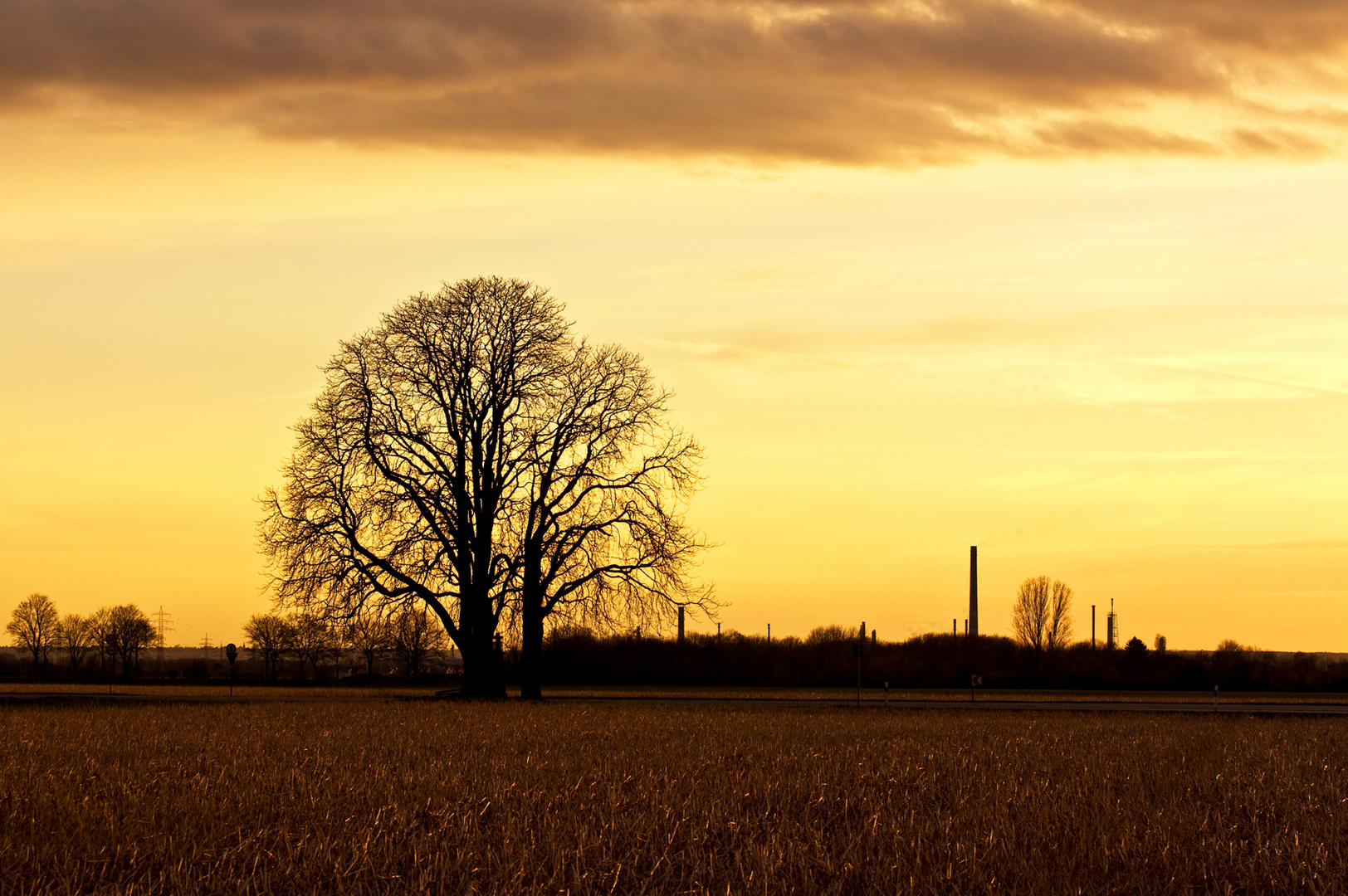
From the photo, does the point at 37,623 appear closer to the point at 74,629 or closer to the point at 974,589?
the point at 74,629

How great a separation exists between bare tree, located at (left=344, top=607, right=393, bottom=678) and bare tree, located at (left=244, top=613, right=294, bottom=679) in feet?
285

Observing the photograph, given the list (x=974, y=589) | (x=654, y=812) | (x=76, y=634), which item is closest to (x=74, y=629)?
(x=76, y=634)

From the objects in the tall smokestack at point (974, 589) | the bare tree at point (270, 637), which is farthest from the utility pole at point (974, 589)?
the bare tree at point (270, 637)

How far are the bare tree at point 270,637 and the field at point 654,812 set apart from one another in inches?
4289

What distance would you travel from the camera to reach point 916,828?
388 inches

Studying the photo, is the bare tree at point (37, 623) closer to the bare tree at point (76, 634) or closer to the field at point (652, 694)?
the bare tree at point (76, 634)

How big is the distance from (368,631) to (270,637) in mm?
104271

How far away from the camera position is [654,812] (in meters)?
10.6

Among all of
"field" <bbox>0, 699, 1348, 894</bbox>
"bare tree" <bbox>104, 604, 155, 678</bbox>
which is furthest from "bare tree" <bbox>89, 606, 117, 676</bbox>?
"field" <bbox>0, 699, 1348, 894</bbox>

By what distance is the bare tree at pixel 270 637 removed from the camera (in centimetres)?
12619

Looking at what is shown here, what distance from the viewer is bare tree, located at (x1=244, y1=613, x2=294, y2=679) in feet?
414

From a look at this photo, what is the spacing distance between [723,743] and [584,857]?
1048 centimetres

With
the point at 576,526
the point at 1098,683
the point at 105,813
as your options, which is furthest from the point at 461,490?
the point at 1098,683

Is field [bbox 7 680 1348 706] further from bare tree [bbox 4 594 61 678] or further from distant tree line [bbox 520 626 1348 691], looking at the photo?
bare tree [bbox 4 594 61 678]
